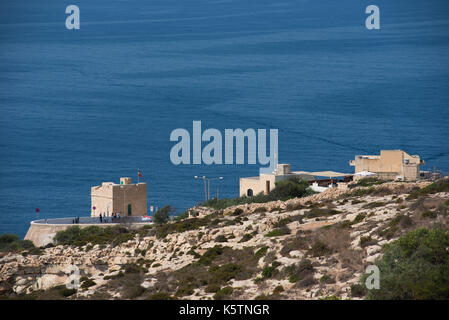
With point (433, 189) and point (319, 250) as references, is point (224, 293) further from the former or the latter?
point (433, 189)

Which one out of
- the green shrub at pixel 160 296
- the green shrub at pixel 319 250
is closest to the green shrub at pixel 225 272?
the green shrub at pixel 160 296

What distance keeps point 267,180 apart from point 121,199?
9978 mm

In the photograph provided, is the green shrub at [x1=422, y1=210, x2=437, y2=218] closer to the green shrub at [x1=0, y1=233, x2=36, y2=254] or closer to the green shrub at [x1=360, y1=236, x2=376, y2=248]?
the green shrub at [x1=360, y1=236, x2=376, y2=248]

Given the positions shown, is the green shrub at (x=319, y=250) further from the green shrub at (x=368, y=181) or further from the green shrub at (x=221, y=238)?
the green shrub at (x=368, y=181)

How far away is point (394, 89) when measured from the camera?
509 ft

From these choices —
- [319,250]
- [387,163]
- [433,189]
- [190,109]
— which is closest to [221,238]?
[319,250]

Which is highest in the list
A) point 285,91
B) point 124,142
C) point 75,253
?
point 285,91

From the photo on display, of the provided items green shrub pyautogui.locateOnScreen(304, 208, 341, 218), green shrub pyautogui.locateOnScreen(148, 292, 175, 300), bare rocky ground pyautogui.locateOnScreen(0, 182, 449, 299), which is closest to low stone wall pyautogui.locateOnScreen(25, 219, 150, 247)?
bare rocky ground pyautogui.locateOnScreen(0, 182, 449, 299)

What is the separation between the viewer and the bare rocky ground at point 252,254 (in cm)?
2209

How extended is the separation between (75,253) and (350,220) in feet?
34.8

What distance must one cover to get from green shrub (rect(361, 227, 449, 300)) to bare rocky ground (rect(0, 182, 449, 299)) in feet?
3.36

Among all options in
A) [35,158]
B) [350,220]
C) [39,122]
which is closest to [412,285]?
[350,220]

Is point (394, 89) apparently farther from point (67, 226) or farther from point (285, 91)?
point (67, 226)

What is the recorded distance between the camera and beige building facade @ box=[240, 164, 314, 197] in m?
49.2
